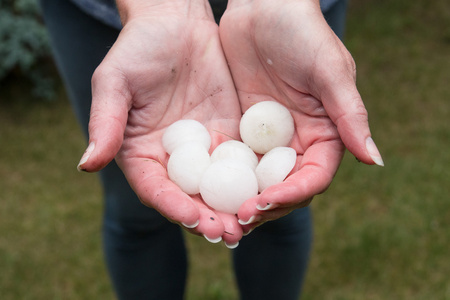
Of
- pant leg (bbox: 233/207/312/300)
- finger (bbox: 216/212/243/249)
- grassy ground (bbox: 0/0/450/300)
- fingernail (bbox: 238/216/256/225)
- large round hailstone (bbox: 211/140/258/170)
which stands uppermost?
fingernail (bbox: 238/216/256/225)

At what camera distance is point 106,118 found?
120 cm

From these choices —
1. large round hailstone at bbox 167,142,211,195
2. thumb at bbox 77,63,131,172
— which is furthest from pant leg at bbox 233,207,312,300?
thumb at bbox 77,63,131,172

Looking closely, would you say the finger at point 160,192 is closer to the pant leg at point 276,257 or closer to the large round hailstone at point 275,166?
the large round hailstone at point 275,166

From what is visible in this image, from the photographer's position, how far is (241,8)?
1.53 meters

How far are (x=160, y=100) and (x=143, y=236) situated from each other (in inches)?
17.3

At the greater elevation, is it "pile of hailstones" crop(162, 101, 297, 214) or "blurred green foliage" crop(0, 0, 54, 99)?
"pile of hailstones" crop(162, 101, 297, 214)

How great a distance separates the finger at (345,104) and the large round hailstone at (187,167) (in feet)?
1.13

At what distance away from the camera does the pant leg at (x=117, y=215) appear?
155 centimetres

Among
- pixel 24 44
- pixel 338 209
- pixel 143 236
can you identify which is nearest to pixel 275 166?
pixel 143 236

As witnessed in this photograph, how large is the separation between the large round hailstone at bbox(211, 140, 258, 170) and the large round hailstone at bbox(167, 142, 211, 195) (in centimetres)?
4

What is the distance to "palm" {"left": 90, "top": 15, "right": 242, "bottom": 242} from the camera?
46.9 inches

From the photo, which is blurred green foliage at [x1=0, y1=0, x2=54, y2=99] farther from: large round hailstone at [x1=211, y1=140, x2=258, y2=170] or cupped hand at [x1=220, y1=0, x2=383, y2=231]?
large round hailstone at [x1=211, y1=140, x2=258, y2=170]

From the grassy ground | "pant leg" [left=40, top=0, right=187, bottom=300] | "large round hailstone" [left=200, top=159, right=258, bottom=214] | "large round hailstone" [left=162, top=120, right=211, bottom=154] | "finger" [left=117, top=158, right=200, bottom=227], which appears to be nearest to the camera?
"finger" [left=117, top=158, right=200, bottom=227]

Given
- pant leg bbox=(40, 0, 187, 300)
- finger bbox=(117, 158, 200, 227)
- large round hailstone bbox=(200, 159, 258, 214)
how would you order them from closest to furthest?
finger bbox=(117, 158, 200, 227), large round hailstone bbox=(200, 159, 258, 214), pant leg bbox=(40, 0, 187, 300)
